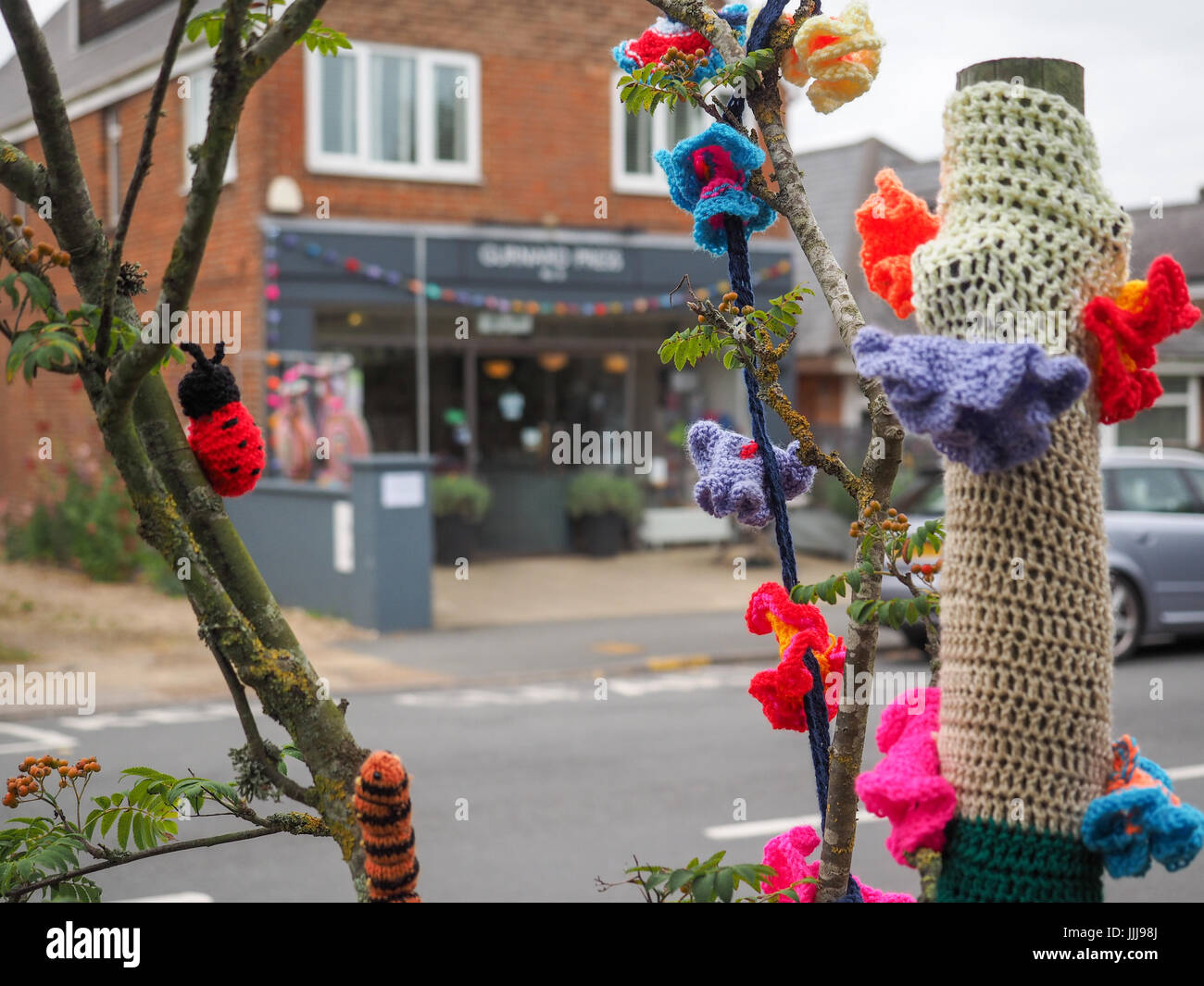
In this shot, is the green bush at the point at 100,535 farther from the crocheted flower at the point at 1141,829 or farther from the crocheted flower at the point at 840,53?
the crocheted flower at the point at 1141,829

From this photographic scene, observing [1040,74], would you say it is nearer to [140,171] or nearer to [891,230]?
[891,230]

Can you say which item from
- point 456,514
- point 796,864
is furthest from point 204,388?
point 456,514

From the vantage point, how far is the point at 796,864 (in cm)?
163

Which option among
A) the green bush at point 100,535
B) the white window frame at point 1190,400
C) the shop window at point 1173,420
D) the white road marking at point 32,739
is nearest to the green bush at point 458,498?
the green bush at point 100,535

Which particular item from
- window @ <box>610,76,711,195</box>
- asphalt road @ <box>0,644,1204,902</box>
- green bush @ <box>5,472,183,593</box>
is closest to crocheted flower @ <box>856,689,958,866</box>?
asphalt road @ <box>0,644,1204,902</box>

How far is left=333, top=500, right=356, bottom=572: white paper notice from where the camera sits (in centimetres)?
1184

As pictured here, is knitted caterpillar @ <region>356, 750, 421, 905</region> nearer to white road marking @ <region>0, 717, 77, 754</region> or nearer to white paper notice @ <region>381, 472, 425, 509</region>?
white road marking @ <region>0, 717, 77, 754</region>

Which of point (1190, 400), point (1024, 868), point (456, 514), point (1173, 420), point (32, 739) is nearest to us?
point (1024, 868)

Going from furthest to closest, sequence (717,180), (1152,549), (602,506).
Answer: (602,506)
(1152,549)
(717,180)

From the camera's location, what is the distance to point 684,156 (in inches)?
62.3

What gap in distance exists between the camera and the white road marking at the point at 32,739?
25.3 ft

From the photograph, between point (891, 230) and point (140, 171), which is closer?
point (140, 171)

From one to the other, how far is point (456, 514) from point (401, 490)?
12.8 ft

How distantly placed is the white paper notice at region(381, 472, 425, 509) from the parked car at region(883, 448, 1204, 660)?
4.23 metres
